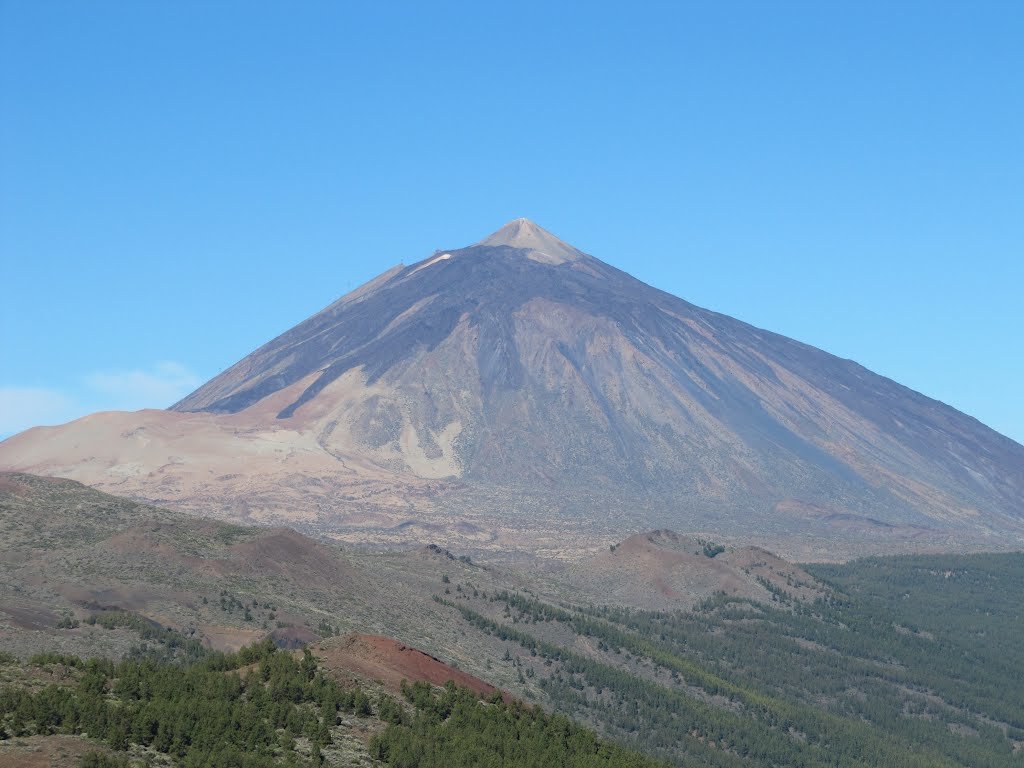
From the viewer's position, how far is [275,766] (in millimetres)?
36594

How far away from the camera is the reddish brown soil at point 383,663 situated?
159 feet

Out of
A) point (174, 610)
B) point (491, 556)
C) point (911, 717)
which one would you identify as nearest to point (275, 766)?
point (174, 610)

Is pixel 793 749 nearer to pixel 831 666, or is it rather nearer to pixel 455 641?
pixel 455 641

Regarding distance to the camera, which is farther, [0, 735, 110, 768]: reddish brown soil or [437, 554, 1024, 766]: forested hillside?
[437, 554, 1024, 766]: forested hillside

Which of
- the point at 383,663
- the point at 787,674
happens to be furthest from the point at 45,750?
the point at 787,674

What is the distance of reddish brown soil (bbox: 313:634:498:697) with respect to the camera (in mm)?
48344

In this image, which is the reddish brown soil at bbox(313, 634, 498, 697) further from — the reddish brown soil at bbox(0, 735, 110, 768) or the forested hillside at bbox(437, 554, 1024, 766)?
the forested hillside at bbox(437, 554, 1024, 766)

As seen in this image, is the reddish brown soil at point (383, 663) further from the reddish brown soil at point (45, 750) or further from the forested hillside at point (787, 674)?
the forested hillside at point (787, 674)

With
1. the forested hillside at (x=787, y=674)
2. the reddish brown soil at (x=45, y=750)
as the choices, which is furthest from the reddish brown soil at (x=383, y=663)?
the forested hillside at (x=787, y=674)

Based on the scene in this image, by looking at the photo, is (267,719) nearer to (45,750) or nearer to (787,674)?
(45,750)

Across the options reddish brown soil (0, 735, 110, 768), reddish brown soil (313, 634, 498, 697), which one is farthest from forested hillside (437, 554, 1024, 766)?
reddish brown soil (0, 735, 110, 768)

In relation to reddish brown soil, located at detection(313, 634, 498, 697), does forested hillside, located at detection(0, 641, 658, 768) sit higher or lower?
lower

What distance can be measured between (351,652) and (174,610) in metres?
32.6

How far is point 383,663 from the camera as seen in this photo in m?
50.5
